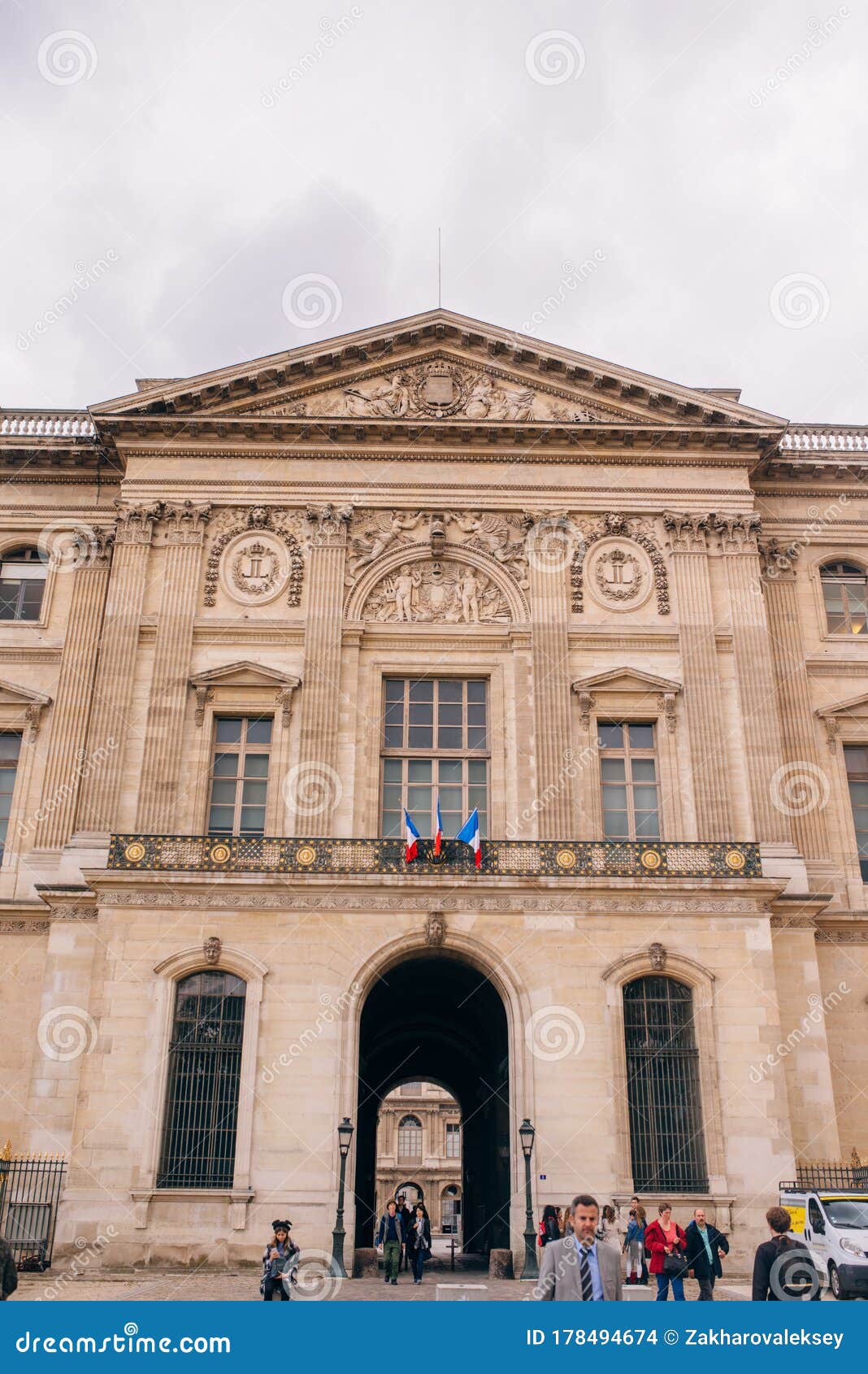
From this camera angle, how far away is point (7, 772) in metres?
30.1

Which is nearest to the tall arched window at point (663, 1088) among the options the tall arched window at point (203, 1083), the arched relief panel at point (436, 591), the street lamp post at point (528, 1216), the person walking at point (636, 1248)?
the street lamp post at point (528, 1216)

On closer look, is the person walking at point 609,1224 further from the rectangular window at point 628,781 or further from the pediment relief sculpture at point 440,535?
the pediment relief sculpture at point 440,535

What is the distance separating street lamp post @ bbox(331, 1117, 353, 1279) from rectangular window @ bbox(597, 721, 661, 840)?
28.6 ft

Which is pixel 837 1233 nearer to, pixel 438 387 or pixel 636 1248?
pixel 636 1248

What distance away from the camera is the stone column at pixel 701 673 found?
2720 centimetres

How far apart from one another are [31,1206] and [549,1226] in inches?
376

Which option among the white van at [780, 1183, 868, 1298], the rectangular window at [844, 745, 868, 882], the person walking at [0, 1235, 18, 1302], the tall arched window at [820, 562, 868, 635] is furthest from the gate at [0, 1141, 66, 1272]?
the tall arched window at [820, 562, 868, 635]

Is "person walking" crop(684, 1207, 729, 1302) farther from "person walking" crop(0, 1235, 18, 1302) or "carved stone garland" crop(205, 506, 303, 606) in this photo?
"carved stone garland" crop(205, 506, 303, 606)

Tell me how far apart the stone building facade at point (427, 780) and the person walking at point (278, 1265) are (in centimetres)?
779

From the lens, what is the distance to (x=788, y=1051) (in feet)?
84.4

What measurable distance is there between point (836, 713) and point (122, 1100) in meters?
18.8

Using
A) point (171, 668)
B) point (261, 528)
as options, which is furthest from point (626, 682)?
point (171, 668)

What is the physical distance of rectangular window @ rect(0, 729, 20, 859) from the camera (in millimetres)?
29438
